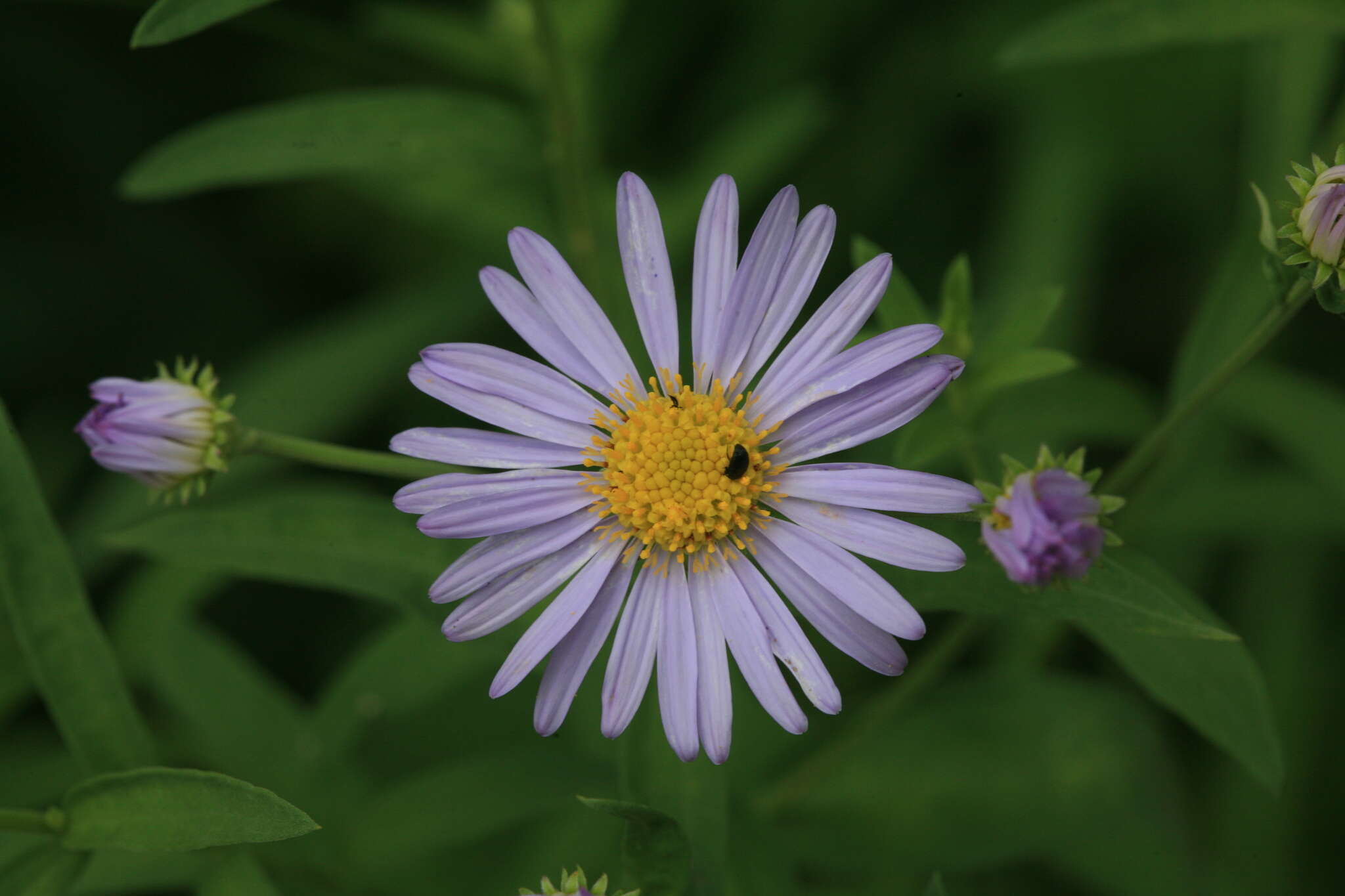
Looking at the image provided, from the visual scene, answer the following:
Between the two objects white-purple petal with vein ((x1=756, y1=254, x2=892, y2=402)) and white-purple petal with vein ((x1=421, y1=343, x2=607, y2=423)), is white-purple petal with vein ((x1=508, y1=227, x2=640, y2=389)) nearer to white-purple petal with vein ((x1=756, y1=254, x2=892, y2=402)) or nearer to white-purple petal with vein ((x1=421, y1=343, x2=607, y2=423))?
white-purple petal with vein ((x1=421, y1=343, x2=607, y2=423))

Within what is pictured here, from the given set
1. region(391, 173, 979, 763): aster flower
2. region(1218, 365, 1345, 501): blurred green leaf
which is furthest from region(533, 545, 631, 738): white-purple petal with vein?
region(1218, 365, 1345, 501): blurred green leaf

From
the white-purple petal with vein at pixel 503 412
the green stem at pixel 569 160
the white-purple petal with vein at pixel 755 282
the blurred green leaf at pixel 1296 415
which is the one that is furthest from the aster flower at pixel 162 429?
the blurred green leaf at pixel 1296 415

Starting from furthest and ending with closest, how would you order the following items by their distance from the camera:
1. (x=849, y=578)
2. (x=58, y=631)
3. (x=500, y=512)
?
1. (x=58, y=631)
2. (x=500, y=512)
3. (x=849, y=578)

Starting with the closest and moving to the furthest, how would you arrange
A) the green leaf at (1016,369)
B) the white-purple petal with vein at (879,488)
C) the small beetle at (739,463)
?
1. the white-purple petal with vein at (879,488)
2. the small beetle at (739,463)
3. the green leaf at (1016,369)

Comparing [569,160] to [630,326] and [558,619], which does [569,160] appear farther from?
[558,619]

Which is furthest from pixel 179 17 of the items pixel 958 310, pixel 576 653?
pixel 958 310

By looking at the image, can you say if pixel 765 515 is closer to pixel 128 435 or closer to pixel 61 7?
pixel 128 435

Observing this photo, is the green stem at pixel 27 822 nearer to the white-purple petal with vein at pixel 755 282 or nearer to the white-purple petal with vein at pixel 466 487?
the white-purple petal with vein at pixel 466 487
